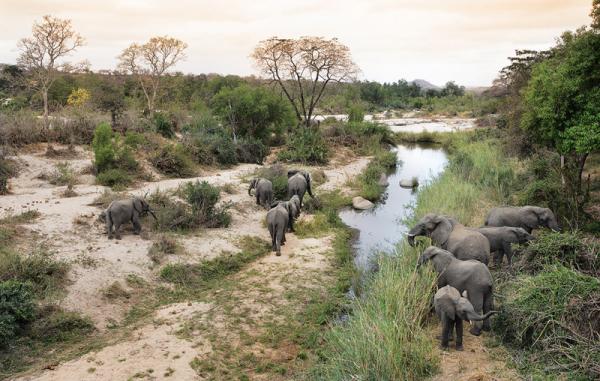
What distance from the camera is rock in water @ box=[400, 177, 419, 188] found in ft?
71.2

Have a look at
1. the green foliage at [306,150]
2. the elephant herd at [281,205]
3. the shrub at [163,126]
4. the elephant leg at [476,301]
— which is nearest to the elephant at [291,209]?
the elephant herd at [281,205]

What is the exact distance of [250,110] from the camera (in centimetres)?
2548

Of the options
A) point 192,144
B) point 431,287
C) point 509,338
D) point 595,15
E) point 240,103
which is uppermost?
point 595,15

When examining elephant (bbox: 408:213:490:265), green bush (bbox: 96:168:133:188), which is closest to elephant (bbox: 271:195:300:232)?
elephant (bbox: 408:213:490:265)

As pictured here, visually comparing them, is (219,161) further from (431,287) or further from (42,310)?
(431,287)

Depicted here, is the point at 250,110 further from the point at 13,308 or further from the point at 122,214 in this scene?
the point at 13,308

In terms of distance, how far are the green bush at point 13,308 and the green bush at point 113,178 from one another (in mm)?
8191

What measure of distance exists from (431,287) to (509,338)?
1.28 metres

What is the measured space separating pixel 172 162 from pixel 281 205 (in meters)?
7.66

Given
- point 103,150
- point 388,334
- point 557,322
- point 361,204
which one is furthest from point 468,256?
→ point 103,150

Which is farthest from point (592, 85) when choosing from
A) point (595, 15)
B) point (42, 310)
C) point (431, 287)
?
point (42, 310)

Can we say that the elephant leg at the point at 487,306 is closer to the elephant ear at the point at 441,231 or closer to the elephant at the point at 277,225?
the elephant ear at the point at 441,231

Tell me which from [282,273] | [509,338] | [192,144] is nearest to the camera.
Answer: [509,338]

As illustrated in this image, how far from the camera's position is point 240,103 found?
995 inches
